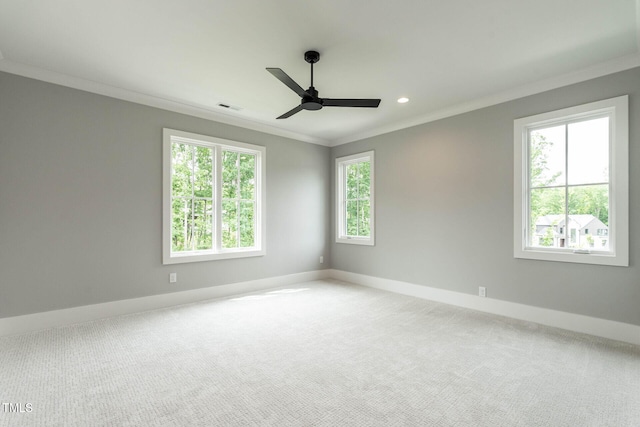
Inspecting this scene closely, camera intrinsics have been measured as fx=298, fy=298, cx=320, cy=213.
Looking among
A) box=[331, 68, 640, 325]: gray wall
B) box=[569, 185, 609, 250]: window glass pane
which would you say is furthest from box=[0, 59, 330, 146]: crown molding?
box=[569, 185, 609, 250]: window glass pane

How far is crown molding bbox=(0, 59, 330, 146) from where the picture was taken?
10.3 feet

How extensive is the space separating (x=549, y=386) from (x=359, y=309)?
214 centimetres

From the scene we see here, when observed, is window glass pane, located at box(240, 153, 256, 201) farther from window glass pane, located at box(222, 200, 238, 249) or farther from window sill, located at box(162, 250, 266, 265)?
window sill, located at box(162, 250, 266, 265)

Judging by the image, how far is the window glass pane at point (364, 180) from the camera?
5.54 meters

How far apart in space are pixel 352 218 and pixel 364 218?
13.0 inches

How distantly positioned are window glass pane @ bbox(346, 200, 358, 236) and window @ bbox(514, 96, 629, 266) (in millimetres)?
2709

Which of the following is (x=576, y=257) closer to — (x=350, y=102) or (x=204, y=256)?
(x=350, y=102)

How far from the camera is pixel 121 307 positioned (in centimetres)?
370

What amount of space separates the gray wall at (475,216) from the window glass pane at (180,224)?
2.94 m

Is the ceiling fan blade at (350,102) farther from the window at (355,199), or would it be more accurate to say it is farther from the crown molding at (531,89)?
the window at (355,199)

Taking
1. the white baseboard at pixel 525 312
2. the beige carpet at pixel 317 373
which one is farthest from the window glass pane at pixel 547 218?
the beige carpet at pixel 317 373

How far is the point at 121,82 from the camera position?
11.5 ft

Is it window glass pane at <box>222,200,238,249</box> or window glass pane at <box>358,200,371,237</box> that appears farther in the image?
window glass pane at <box>358,200,371,237</box>

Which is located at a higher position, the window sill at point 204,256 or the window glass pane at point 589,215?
the window glass pane at point 589,215
